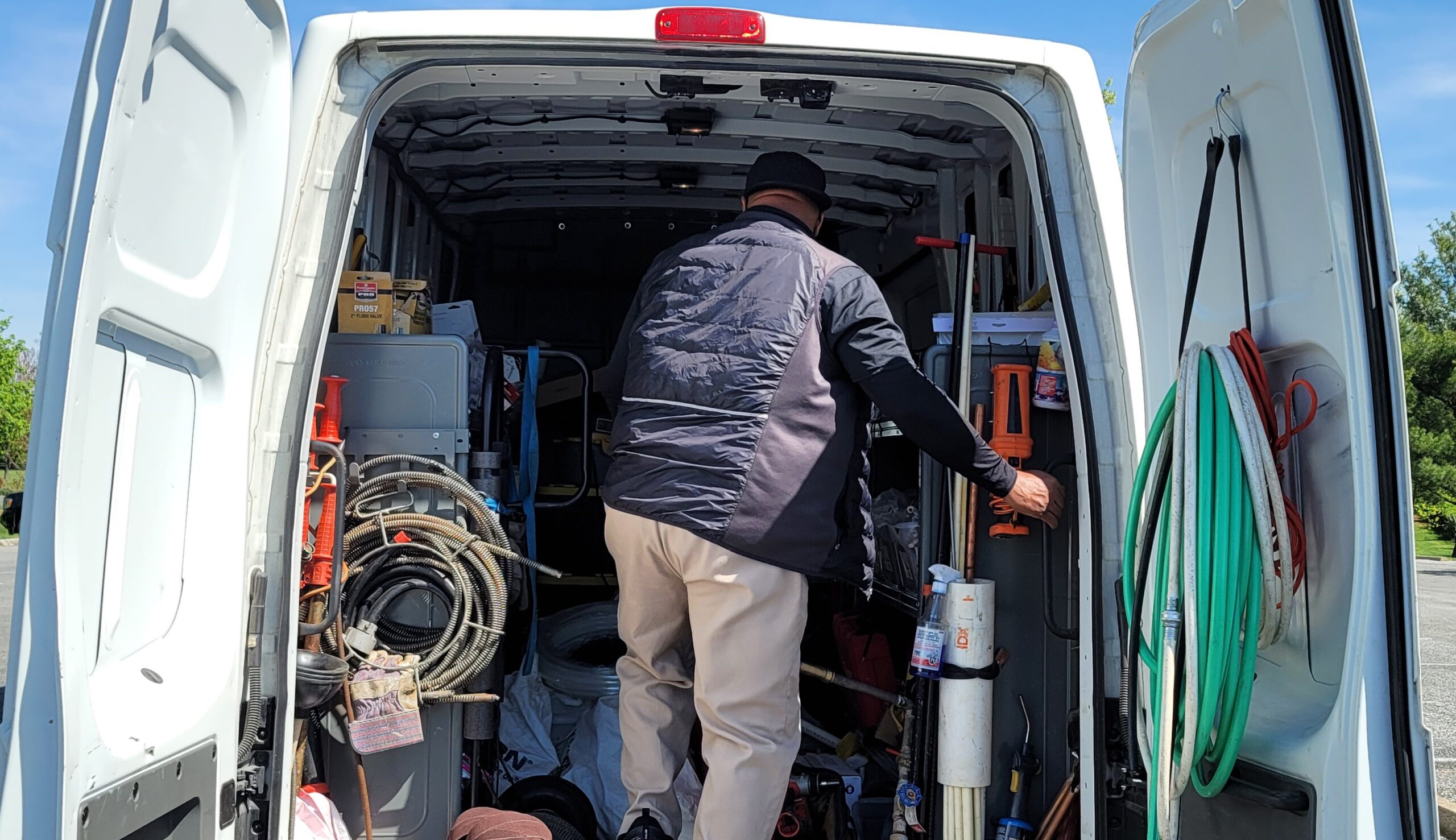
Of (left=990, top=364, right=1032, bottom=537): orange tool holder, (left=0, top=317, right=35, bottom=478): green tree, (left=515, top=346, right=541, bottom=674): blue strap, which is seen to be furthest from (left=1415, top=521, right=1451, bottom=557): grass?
(left=0, top=317, right=35, bottom=478): green tree

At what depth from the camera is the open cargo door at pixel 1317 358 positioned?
156cm

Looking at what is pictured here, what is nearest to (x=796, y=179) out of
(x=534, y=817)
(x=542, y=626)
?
(x=534, y=817)

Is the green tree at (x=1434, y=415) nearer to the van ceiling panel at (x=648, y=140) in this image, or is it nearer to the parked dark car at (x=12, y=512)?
the van ceiling panel at (x=648, y=140)

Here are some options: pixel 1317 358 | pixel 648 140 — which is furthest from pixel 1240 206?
pixel 648 140

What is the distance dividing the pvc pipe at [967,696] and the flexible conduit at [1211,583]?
883mm

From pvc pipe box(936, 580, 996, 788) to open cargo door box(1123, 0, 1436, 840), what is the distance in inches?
33.5

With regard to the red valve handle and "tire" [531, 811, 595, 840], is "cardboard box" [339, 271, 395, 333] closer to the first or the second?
the red valve handle

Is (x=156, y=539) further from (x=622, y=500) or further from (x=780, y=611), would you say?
(x=780, y=611)

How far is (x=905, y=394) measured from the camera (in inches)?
105

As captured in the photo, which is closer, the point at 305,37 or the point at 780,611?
the point at 305,37

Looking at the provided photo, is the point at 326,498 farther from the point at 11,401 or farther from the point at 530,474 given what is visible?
the point at 11,401

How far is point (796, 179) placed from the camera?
302 cm

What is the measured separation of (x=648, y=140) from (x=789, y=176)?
120 cm

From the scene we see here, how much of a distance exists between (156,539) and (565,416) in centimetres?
354
